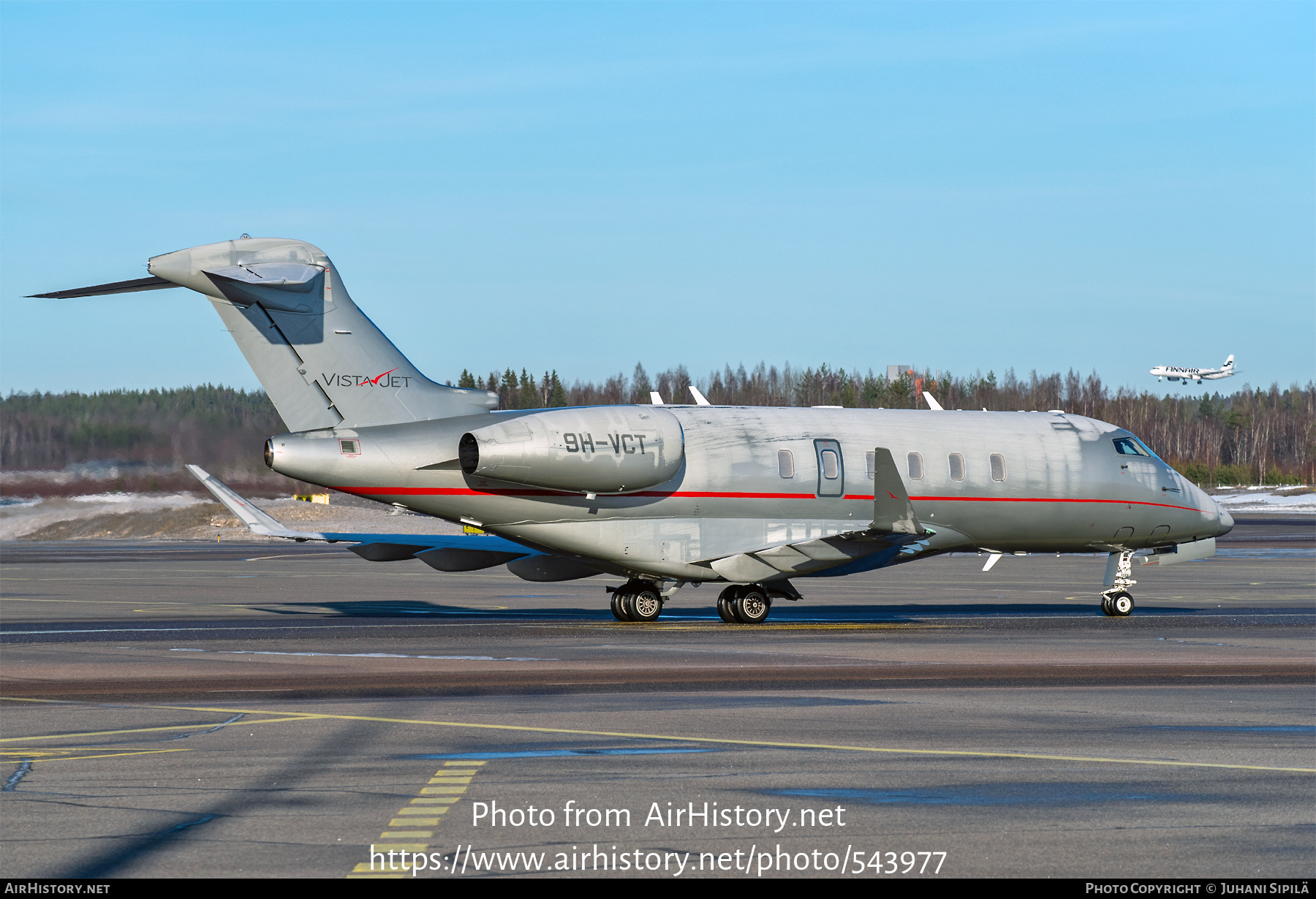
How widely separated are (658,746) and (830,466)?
14838 mm

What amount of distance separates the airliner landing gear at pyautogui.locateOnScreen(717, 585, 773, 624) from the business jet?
34mm

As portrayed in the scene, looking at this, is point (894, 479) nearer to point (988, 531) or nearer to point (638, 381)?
point (988, 531)

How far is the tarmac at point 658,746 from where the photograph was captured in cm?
807

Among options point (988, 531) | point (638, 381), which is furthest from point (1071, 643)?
point (638, 381)

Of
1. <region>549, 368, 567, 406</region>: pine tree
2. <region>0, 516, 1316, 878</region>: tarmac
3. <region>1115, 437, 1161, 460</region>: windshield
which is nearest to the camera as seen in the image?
<region>0, 516, 1316, 878</region>: tarmac

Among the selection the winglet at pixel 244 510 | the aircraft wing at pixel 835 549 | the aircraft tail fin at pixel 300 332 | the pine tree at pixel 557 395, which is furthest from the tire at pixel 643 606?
the pine tree at pixel 557 395

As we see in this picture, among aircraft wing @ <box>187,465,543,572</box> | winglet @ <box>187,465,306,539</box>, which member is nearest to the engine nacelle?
aircraft wing @ <box>187,465,543,572</box>

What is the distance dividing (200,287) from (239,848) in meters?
16.1

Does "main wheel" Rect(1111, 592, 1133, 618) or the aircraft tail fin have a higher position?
the aircraft tail fin

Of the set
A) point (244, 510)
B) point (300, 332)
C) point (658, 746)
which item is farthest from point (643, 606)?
point (658, 746)

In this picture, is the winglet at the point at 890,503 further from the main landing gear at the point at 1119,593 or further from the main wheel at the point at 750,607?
the main landing gear at the point at 1119,593

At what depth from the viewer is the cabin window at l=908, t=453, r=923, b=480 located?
87.6 feet

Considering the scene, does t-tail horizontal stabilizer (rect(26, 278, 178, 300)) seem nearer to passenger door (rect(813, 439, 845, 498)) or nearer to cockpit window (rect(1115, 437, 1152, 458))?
passenger door (rect(813, 439, 845, 498))

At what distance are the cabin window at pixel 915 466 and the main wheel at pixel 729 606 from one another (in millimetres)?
4211
